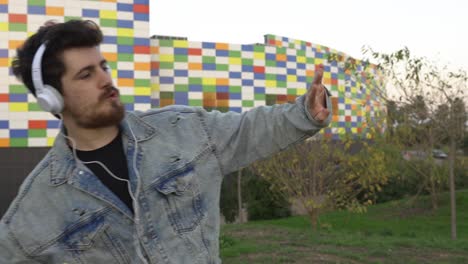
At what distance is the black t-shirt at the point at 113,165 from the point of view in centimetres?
156

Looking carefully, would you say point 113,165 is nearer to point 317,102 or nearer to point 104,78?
point 104,78

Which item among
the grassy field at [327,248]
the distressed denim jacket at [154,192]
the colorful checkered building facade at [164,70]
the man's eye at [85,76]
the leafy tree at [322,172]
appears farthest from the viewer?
the colorful checkered building facade at [164,70]

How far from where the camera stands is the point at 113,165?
5.25 ft

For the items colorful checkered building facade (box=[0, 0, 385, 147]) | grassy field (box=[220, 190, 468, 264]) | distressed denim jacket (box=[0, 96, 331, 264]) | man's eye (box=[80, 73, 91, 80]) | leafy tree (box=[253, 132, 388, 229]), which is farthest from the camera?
colorful checkered building facade (box=[0, 0, 385, 147])

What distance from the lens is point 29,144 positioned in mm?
12016

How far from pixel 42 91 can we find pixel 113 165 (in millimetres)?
321

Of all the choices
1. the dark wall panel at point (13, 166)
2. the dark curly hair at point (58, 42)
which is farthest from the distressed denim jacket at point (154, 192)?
the dark wall panel at point (13, 166)

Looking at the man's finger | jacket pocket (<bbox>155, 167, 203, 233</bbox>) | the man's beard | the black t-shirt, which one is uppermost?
the man's finger

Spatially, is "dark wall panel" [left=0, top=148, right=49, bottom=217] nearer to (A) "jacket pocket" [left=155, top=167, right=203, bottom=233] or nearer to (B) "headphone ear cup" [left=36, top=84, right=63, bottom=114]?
(B) "headphone ear cup" [left=36, top=84, right=63, bottom=114]

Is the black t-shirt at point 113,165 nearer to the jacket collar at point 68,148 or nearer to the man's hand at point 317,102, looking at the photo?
the jacket collar at point 68,148

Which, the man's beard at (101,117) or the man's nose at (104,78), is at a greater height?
the man's nose at (104,78)

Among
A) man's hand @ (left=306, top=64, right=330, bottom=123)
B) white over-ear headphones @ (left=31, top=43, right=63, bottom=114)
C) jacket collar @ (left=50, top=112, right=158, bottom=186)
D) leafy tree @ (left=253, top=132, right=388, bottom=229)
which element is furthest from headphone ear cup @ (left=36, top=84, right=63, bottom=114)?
leafy tree @ (left=253, top=132, right=388, bottom=229)

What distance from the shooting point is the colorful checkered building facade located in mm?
11930

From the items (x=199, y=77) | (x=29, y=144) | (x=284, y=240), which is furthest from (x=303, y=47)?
(x=284, y=240)
